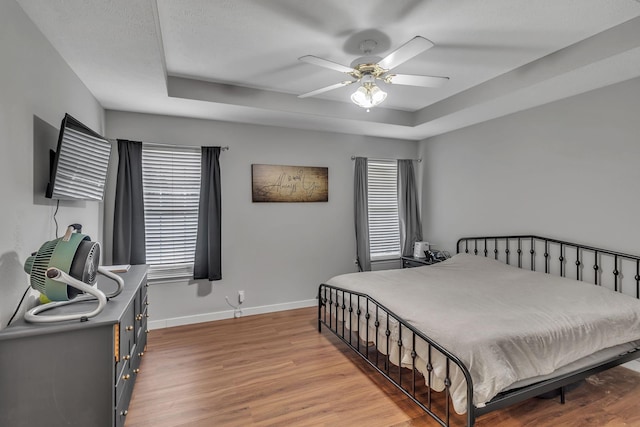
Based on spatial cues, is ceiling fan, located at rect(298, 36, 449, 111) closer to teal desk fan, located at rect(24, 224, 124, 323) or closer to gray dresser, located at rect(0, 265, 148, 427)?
teal desk fan, located at rect(24, 224, 124, 323)

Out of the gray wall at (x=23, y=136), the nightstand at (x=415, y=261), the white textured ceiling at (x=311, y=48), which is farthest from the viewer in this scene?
the nightstand at (x=415, y=261)

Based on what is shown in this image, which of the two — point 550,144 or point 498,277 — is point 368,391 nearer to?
point 498,277

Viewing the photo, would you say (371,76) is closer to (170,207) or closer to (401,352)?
(401,352)

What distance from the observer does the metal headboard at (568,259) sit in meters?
2.86

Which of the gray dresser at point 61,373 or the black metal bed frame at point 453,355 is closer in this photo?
the gray dresser at point 61,373

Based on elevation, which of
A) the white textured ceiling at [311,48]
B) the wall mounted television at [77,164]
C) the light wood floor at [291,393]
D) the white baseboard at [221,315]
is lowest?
the light wood floor at [291,393]

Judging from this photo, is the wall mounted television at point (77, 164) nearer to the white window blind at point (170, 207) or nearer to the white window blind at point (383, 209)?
the white window blind at point (170, 207)

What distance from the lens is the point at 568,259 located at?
3297mm

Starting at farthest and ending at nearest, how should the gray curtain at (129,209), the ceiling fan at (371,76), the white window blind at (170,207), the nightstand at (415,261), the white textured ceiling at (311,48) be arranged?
the nightstand at (415,261) → the white window blind at (170,207) → the gray curtain at (129,209) → the ceiling fan at (371,76) → the white textured ceiling at (311,48)

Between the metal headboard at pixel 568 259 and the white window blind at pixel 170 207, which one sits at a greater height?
→ the white window blind at pixel 170 207

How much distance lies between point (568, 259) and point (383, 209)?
242 cm

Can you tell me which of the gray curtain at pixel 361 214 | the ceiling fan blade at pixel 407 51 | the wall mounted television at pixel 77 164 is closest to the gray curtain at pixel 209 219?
the wall mounted television at pixel 77 164

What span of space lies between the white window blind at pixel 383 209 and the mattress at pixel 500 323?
1815 millimetres

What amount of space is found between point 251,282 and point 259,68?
101 inches
